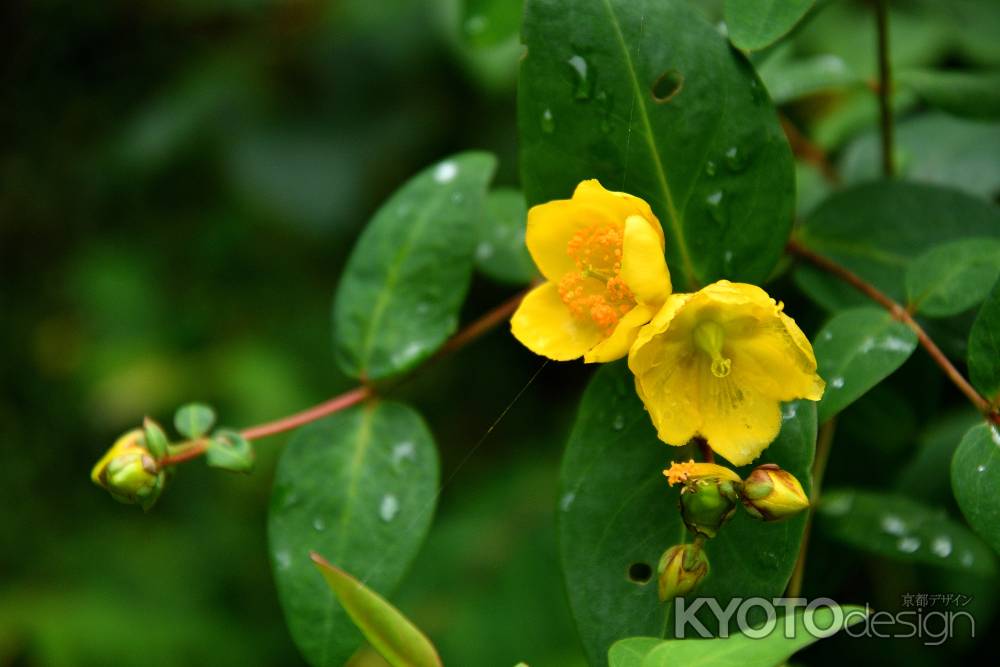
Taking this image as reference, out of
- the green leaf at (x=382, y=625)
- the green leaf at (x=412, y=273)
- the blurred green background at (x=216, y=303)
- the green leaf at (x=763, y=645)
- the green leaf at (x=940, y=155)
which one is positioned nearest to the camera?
the green leaf at (x=763, y=645)

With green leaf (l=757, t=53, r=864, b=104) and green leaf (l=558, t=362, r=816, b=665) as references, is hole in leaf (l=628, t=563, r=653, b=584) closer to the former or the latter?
green leaf (l=558, t=362, r=816, b=665)

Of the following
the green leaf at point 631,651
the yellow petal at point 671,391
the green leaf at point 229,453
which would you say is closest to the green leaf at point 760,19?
the yellow petal at point 671,391

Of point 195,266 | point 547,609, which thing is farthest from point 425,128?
point 547,609

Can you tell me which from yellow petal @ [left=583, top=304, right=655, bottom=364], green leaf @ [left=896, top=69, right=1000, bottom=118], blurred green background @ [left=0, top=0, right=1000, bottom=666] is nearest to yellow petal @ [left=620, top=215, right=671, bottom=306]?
yellow petal @ [left=583, top=304, right=655, bottom=364]

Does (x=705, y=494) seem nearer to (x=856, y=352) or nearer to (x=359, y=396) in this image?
(x=856, y=352)

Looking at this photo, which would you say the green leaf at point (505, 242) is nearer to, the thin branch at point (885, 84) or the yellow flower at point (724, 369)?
the yellow flower at point (724, 369)

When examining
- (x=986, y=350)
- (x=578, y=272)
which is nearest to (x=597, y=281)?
(x=578, y=272)

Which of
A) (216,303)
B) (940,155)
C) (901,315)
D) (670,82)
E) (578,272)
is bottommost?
(216,303)
